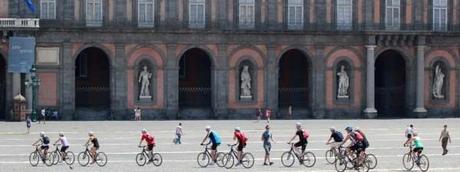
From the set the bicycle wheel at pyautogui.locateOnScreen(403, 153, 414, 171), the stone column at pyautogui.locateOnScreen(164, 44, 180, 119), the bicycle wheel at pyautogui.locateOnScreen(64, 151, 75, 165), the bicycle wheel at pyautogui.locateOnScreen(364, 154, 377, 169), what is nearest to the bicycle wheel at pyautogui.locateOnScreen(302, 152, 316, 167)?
the bicycle wheel at pyautogui.locateOnScreen(364, 154, 377, 169)

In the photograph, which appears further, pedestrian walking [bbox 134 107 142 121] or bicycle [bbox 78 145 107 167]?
pedestrian walking [bbox 134 107 142 121]

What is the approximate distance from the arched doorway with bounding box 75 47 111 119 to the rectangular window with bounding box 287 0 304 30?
14.4 meters

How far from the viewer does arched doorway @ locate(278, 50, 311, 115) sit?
257ft

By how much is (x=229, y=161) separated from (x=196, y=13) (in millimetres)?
36924

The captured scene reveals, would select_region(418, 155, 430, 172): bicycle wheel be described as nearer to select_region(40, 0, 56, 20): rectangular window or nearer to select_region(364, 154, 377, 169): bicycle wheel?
select_region(364, 154, 377, 169): bicycle wheel

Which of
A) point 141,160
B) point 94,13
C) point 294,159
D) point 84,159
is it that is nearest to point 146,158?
point 141,160

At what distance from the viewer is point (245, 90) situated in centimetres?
7562

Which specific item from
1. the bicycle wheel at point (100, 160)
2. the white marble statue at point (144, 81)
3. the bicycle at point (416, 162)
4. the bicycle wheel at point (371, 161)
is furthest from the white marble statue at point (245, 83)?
the bicycle at point (416, 162)

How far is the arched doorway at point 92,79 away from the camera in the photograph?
248ft

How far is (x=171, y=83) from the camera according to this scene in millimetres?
74188

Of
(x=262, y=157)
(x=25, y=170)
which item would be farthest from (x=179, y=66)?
(x=25, y=170)

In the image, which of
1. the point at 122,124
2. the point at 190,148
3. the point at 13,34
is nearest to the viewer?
the point at 190,148

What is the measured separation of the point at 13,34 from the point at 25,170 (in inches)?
1458

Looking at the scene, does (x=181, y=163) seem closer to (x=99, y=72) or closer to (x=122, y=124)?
(x=122, y=124)
